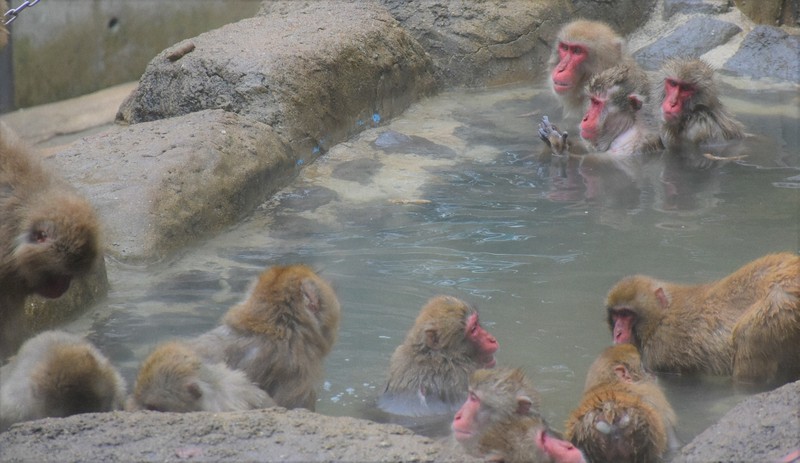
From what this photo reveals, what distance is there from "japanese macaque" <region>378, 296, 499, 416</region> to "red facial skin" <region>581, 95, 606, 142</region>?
13.8 feet

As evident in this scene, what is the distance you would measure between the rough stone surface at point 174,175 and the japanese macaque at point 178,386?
2.28 m

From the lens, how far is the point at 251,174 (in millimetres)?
7672

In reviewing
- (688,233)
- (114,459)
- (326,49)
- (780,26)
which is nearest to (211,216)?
(326,49)

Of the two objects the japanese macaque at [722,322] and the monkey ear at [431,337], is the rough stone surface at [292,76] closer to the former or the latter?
the monkey ear at [431,337]

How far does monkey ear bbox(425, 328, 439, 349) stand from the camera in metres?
5.15

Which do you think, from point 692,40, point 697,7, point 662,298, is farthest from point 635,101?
point 662,298

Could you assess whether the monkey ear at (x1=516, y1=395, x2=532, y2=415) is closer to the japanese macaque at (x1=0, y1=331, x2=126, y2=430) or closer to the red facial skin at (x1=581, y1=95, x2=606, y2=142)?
the japanese macaque at (x1=0, y1=331, x2=126, y2=430)

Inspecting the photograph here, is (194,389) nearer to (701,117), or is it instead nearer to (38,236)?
(38,236)

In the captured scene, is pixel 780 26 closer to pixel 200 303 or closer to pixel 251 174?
pixel 251 174

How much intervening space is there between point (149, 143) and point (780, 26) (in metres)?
7.46

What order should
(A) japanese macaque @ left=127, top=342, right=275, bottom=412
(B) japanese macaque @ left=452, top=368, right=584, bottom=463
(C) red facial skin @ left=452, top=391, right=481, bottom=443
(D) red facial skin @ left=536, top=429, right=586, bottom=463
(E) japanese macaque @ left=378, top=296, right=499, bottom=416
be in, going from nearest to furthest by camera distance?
1. (D) red facial skin @ left=536, top=429, right=586, bottom=463
2. (B) japanese macaque @ left=452, top=368, right=584, bottom=463
3. (C) red facial skin @ left=452, top=391, right=481, bottom=443
4. (A) japanese macaque @ left=127, top=342, right=275, bottom=412
5. (E) japanese macaque @ left=378, top=296, right=499, bottom=416

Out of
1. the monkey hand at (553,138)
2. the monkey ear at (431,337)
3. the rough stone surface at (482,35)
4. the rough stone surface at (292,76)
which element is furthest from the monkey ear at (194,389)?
the rough stone surface at (482,35)

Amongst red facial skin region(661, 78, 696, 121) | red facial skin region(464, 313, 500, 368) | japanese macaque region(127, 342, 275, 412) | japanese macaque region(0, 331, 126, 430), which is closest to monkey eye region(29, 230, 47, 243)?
japanese macaque region(0, 331, 126, 430)

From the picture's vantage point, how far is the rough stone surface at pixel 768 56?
10.9m
